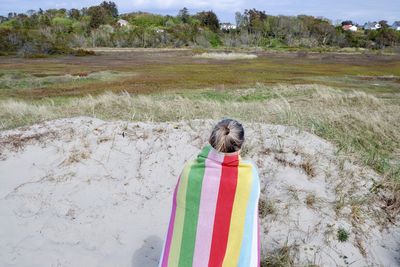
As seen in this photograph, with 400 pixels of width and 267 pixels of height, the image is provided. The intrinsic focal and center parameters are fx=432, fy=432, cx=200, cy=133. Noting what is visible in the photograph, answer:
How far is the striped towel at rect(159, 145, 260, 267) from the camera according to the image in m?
3.37

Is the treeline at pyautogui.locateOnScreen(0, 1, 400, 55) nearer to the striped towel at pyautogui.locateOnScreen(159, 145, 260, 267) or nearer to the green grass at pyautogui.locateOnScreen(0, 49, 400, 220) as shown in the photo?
the green grass at pyautogui.locateOnScreen(0, 49, 400, 220)

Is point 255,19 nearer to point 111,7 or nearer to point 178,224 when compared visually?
point 111,7

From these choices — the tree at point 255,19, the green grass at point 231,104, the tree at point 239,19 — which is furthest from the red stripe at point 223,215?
the tree at point 239,19

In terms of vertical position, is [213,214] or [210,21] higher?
[213,214]

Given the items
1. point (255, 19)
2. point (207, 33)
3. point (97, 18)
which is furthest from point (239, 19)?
point (97, 18)

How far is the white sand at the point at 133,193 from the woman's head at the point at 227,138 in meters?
2.37

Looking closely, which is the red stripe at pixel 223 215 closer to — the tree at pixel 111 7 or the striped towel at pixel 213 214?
the striped towel at pixel 213 214

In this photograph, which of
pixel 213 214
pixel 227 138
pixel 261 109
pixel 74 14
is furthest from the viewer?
pixel 74 14

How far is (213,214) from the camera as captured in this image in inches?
135

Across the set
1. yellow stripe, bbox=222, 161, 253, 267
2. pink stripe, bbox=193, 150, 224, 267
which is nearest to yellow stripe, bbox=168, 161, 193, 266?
pink stripe, bbox=193, 150, 224, 267

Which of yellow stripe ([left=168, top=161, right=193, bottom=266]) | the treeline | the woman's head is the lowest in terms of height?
the treeline

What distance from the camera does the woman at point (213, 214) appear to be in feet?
11.0

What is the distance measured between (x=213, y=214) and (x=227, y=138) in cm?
66

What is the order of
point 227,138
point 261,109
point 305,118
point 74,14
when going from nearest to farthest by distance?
point 227,138
point 305,118
point 261,109
point 74,14
